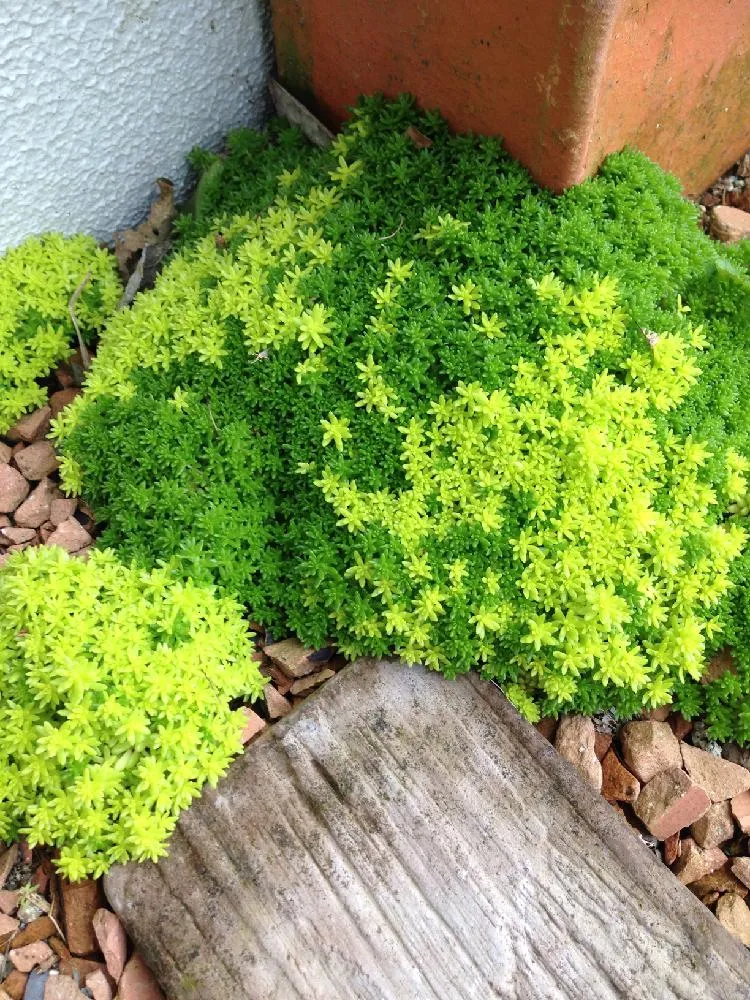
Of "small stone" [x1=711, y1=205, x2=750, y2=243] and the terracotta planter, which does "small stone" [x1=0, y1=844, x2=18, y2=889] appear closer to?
the terracotta planter

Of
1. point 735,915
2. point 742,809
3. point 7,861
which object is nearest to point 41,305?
point 7,861

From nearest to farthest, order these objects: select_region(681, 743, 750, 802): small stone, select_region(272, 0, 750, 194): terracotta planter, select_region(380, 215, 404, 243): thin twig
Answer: select_region(272, 0, 750, 194): terracotta planter
select_region(681, 743, 750, 802): small stone
select_region(380, 215, 404, 243): thin twig

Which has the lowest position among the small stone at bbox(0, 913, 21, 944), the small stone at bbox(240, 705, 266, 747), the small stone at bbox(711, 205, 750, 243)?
the small stone at bbox(0, 913, 21, 944)

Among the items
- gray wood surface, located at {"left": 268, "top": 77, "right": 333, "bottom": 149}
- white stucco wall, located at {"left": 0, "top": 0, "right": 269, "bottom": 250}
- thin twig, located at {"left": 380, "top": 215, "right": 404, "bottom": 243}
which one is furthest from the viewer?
gray wood surface, located at {"left": 268, "top": 77, "right": 333, "bottom": 149}

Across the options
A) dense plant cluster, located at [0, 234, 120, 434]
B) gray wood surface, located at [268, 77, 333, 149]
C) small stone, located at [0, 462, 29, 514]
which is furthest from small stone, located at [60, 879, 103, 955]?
gray wood surface, located at [268, 77, 333, 149]

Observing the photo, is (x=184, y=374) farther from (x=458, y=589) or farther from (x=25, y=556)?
(x=458, y=589)

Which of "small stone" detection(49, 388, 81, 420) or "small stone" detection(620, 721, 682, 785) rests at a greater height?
"small stone" detection(620, 721, 682, 785)

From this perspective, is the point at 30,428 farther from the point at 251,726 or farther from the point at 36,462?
the point at 251,726
